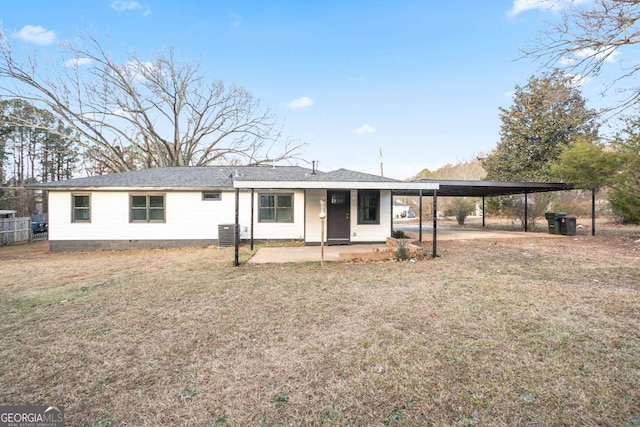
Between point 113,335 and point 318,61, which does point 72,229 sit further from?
point 318,61

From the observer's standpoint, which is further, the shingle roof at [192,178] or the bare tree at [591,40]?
the shingle roof at [192,178]

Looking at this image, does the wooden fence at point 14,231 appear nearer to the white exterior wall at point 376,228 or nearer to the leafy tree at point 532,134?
the white exterior wall at point 376,228

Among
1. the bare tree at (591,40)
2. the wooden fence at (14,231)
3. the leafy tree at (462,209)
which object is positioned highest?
the bare tree at (591,40)

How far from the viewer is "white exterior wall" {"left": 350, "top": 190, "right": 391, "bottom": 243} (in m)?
10.6

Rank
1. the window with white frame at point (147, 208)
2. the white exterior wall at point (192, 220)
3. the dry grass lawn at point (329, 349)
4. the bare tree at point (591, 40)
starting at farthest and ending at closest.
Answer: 1. the window with white frame at point (147, 208)
2. the white exterior wall at point (192, 220)
3. the bare tree at point (591, 40)
4. the dry grass lawn at point (329, 349)

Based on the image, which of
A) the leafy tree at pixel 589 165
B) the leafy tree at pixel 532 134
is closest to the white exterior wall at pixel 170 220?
the leafy tree at pixel 589 165

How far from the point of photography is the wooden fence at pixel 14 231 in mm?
13123

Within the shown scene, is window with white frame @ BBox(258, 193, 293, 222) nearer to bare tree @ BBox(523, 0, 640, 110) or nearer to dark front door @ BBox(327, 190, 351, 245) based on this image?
dark front door @ BBox(327, 190, 351, 245)

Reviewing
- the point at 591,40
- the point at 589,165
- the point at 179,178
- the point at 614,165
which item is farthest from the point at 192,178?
the point at 614,165

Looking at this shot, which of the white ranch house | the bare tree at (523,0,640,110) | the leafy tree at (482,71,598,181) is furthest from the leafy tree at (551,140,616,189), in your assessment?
the leafy tree at (482,71,598,181)

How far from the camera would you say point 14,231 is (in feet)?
44.7

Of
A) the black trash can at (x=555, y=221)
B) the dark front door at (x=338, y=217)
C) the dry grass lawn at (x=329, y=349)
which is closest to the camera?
the dry grass lawn at (x=329, y=349)

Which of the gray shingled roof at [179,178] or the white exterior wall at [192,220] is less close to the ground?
the gray shingled roof at [179,178]

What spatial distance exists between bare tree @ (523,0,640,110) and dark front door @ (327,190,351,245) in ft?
20.8
